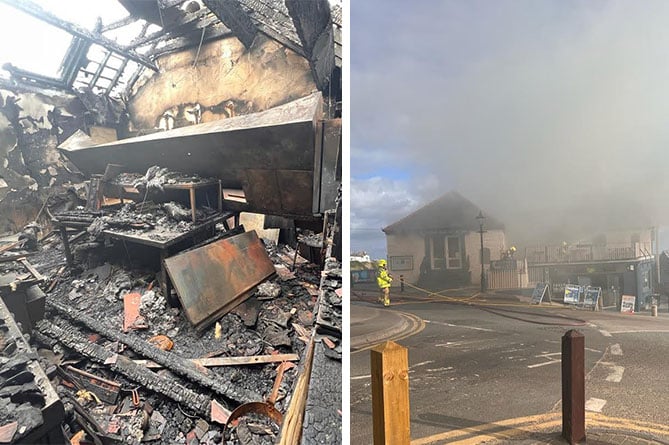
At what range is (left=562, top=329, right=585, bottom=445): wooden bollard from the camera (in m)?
1.51

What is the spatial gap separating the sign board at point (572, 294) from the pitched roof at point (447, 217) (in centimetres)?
83

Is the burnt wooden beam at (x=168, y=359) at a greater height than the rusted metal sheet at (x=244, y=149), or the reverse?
the rusted metal sheet at (x=244, y=149)

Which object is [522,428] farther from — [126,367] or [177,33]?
[177,33]

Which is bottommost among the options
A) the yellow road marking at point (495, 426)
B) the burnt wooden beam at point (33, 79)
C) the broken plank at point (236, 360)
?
the yellow road marking at point (495, 426)

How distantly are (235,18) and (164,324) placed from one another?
1.12m

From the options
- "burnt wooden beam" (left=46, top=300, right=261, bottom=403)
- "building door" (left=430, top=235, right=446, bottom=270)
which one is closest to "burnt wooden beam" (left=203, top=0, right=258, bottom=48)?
"burnt wooden beam" (left=46, top=300, right=261, bottom=403)

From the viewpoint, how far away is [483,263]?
3014 mm

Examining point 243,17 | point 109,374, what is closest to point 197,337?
→ point 109,374

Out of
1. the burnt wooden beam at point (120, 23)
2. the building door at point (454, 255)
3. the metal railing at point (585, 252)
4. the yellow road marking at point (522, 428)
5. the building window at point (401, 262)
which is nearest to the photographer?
the burnt wooden beam at point (120, 23)

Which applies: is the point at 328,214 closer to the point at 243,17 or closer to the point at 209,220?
the point at 209,220

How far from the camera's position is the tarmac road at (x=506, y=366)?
192cm

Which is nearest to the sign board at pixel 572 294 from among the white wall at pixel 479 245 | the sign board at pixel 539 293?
the sign board at pixel 539 293

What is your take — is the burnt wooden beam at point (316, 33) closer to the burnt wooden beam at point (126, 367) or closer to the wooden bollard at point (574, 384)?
the burnt wooden beam at point (126, 367)

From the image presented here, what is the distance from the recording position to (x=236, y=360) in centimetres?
105
